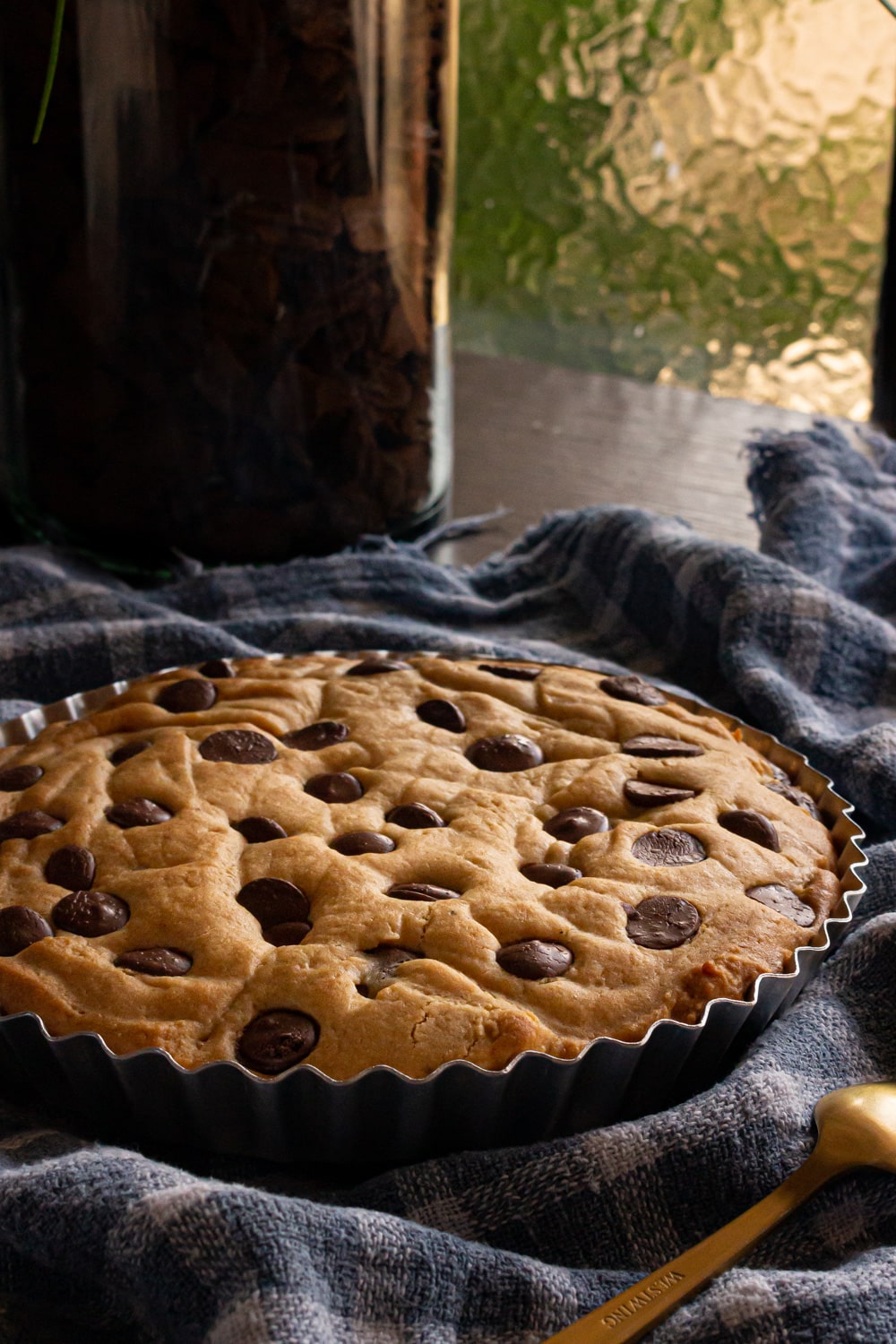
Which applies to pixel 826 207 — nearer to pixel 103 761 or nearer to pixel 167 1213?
pixel 103 761

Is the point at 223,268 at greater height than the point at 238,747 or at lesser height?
greater

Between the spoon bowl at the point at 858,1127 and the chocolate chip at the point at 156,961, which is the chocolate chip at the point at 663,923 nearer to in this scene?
the spoon bowl at the point at 858,1127

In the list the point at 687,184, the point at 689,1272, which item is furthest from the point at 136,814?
the point at 687,184

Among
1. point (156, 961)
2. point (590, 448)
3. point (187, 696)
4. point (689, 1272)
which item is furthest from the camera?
point (590, 448)

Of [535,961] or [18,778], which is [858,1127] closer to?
[535,961]

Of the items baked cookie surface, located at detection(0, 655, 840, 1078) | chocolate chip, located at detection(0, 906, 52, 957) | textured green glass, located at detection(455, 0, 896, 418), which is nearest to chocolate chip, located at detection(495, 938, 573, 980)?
baked cookie surface, located at detection(0, 655, 840, 1078)

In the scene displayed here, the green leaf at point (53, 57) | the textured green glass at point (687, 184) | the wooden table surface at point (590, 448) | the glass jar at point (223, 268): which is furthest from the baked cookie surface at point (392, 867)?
the textured green glass at point (687, 184)
